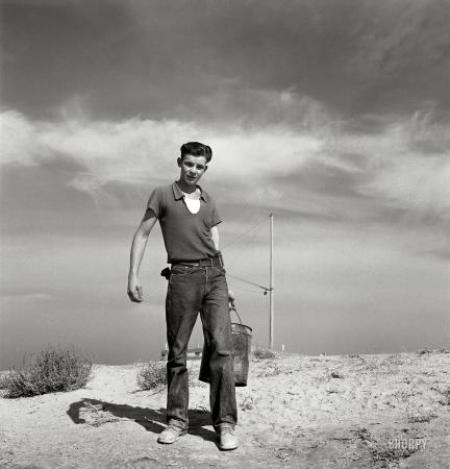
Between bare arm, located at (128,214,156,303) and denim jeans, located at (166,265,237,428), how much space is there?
323mm

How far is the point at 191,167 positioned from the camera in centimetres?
559

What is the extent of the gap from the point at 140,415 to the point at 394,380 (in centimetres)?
339

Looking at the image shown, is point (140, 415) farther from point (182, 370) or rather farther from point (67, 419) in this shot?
point (182, 370)

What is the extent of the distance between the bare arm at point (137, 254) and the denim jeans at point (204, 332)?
1.06ft

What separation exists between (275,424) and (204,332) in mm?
1510

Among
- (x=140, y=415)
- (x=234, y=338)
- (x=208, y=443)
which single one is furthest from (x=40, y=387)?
(x=208, y=443)

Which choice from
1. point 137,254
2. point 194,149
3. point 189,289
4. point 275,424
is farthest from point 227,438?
point 194,149

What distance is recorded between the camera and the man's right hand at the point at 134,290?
545 cm

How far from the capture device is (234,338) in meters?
6.71

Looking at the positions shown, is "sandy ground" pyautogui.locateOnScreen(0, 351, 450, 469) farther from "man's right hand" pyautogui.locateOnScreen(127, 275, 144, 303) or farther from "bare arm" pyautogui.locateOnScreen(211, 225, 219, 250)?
"bare arm" pyautogui.locateOnScreen(211, 225, 219, 250)

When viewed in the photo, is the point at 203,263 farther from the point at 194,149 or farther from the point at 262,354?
the point at 262,354

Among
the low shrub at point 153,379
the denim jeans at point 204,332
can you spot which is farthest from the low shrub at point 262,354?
the denim jeans at point 204,332
